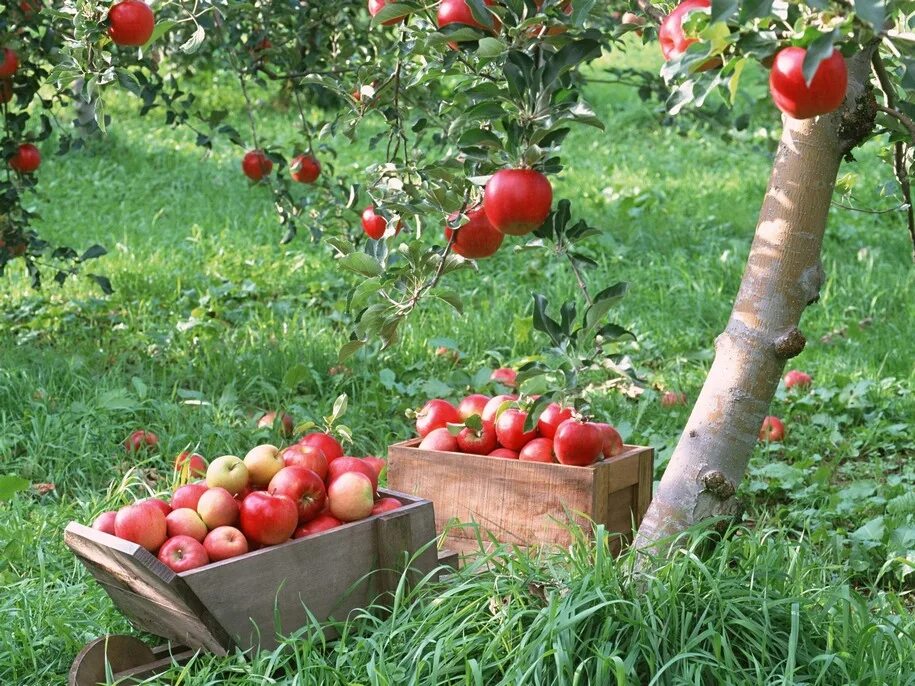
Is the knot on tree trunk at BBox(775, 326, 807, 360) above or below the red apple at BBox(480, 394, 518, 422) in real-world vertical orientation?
above

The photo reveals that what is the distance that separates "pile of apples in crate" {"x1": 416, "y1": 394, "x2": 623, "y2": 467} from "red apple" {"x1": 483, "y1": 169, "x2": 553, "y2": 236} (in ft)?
2.74

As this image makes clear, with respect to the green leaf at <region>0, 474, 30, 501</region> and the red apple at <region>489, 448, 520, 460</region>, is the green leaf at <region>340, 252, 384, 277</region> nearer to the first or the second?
the red apple at <region>489, 448, 520, 460</region>

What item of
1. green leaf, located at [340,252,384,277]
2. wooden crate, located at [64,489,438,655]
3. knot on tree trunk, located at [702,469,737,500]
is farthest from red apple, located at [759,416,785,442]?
green leaf, located at [340,252,384,277]

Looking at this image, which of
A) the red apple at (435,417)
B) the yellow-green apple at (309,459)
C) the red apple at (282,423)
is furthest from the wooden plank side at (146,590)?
the red apple at (282,423)

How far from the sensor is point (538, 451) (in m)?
2.44

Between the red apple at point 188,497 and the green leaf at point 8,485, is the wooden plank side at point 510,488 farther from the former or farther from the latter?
the green leaf at point 8,485

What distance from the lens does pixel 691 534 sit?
6.89 feet

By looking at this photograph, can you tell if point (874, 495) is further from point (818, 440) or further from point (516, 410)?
point (516, 410)

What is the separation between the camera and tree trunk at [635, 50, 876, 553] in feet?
6.54

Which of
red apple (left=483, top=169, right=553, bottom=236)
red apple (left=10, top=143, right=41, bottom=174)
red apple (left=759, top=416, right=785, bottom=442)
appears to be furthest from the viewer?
red apple (left=10, top=143, right=41, bottom=174)

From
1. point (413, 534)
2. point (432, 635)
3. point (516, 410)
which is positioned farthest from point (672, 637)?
point (516, 410)

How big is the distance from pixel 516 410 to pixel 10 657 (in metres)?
1.15

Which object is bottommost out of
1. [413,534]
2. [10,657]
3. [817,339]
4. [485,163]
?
[817,339]

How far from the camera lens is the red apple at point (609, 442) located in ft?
8.04
